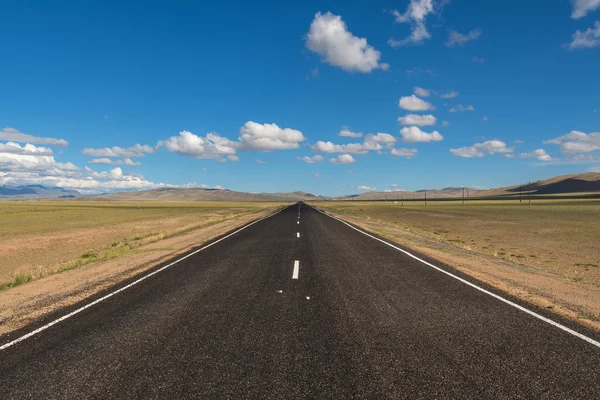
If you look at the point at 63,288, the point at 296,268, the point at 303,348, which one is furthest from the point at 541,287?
the point at 63,288

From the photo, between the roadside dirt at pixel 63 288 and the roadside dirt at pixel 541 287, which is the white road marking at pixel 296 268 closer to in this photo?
the roadside dirt at pixel 63 288

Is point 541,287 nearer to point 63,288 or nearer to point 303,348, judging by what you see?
point 303,348

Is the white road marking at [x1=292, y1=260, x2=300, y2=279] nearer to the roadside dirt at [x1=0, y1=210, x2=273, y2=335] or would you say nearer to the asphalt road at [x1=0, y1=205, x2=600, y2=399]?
the asphalt road at [x1=0, y1=205, x2=600, y2=399]

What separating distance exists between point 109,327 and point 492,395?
577 centimetres

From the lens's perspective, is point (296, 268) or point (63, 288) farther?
point (296, 268)

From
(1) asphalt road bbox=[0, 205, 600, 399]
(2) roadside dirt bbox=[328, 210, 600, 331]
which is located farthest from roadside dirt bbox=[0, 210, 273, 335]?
(2) roadside dirt bbox=[328, 210, 600, 331]

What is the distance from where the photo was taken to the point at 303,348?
4996mm

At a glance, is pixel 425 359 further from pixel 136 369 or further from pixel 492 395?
pixel 136 369

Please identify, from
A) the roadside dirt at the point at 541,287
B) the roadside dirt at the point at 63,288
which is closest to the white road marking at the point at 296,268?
the roadside dirt at the point at 63,288

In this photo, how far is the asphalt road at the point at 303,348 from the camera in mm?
4023

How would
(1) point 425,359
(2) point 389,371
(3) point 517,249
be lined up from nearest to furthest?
(2) point 389,371 < (1) point 425,359 < (3) point 517,249

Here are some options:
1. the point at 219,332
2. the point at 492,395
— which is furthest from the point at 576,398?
the point at 219,332

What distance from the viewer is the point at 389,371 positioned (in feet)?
14.2

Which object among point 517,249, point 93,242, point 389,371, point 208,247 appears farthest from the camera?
point 93,242
